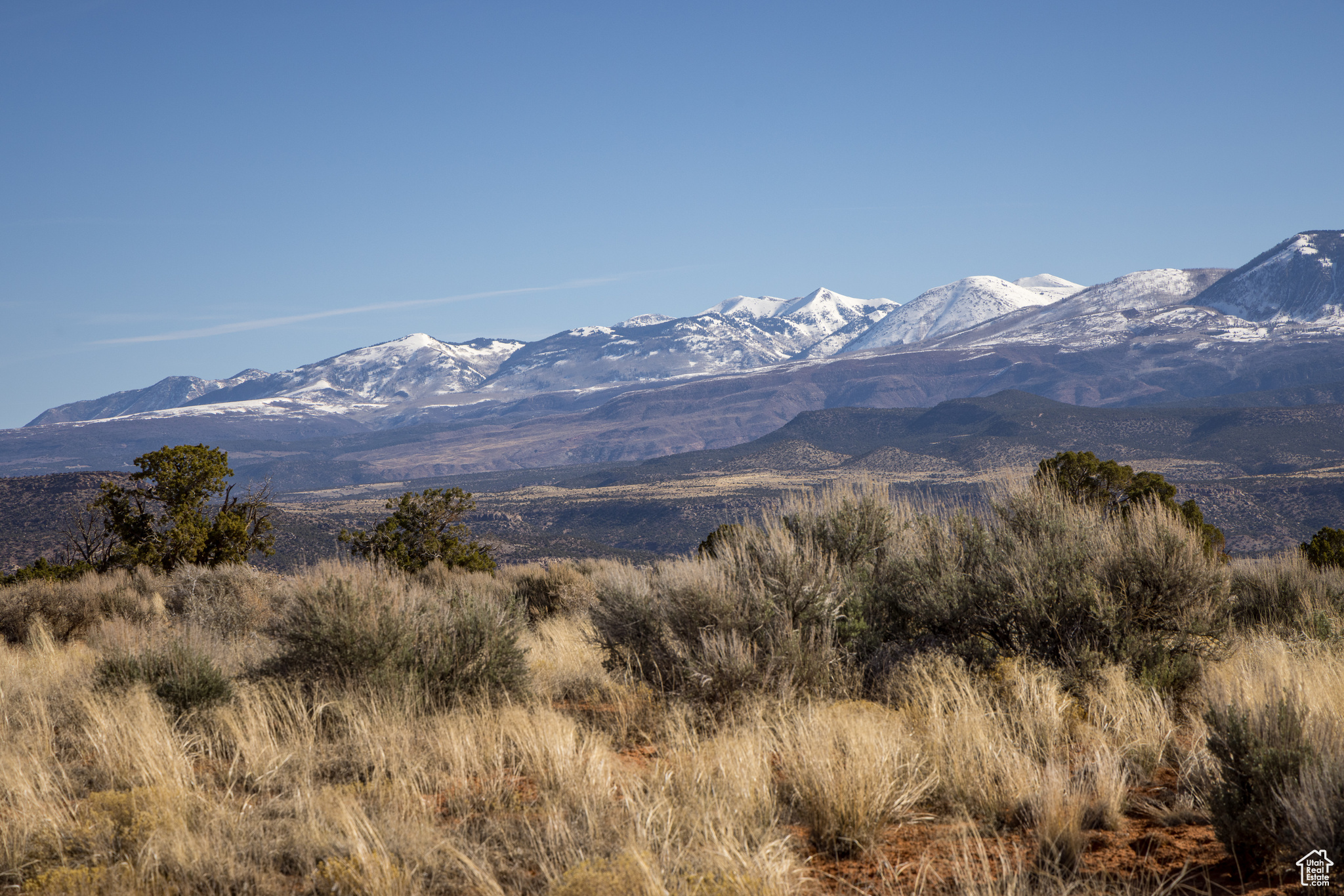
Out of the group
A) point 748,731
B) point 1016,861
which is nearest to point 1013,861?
point 1016,861

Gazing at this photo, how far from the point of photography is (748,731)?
19.1 ft

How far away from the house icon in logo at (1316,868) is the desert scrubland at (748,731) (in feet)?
0.20

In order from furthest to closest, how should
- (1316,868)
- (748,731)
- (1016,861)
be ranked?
(748,731), (1016,861), (1316,868)

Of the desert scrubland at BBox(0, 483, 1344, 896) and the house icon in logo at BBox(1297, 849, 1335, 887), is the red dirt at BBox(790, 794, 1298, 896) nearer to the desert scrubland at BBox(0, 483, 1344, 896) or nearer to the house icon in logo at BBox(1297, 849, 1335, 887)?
the desert scrubland at BBox(0, 483, 1344, 896)

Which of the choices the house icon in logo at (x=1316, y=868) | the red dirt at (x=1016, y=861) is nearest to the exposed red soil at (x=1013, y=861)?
the red dirt at (x=1016, y=861)

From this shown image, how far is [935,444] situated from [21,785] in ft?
541

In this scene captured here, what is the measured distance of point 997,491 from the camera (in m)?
11.0

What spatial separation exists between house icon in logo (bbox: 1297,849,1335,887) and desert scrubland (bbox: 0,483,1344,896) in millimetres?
61

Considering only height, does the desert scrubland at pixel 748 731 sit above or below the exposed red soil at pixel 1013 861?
above

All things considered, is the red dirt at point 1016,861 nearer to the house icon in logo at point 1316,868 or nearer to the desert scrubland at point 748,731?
the desert scrubland at point 748,731

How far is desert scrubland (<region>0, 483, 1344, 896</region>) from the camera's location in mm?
4273

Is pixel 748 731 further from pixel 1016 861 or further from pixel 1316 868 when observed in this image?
pixel 1316 868

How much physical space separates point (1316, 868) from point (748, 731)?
298 centimetres

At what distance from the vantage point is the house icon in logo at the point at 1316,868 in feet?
12.3
